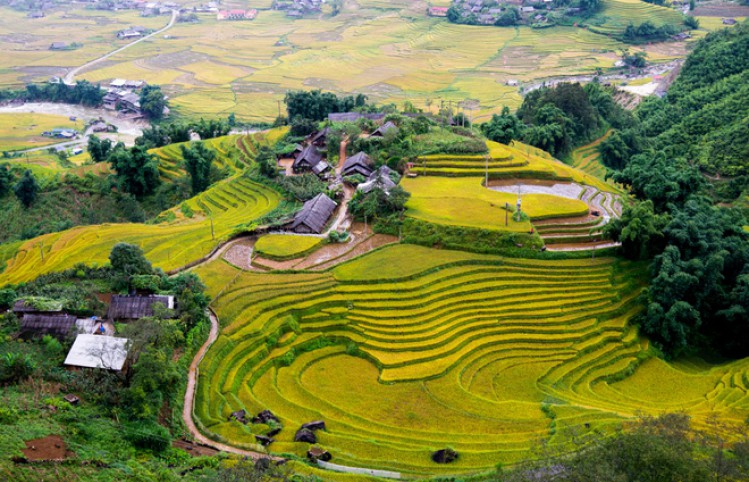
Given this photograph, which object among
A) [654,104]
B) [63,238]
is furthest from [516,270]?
[654,104]

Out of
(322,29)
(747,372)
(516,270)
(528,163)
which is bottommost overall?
(747,372)

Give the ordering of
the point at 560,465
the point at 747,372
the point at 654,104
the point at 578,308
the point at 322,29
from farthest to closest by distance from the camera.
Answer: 1. the point at 322,29
2. the point at 654,104
3. the point at 578,308
4. the point at 747,372
5. the point at 560,465

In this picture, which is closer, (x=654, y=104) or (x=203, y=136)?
(x=203, y=136)

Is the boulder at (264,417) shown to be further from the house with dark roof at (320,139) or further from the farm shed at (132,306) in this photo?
the house with dark roof at (320,139)

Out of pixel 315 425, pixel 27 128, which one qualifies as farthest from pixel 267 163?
pixel 27 128

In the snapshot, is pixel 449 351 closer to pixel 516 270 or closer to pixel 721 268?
pixel 516 270

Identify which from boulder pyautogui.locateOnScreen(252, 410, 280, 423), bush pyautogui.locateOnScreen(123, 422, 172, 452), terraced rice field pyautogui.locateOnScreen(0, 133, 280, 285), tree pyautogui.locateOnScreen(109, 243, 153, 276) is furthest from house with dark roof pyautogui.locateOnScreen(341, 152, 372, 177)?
bush pyautogui.locateOnScreen(123, 422, 172, 452)
